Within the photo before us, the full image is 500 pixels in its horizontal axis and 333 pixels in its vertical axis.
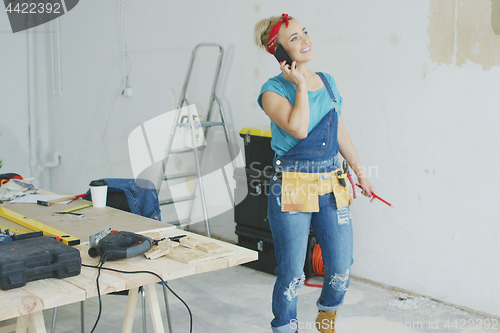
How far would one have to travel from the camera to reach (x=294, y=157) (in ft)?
6.55

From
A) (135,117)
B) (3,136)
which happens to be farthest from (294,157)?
(3,136)

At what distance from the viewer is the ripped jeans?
196 centimetres

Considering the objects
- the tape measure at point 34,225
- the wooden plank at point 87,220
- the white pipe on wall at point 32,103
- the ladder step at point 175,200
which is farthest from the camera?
the white pipe on wall at point 32,103

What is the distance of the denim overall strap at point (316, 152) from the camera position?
1977mm

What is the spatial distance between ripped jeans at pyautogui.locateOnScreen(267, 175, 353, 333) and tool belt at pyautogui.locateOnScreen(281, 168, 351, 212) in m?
0.03

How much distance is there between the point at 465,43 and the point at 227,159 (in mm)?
2041

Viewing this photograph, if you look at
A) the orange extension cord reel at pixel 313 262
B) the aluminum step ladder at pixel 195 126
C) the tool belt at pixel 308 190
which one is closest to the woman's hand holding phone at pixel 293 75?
the tool belt at pixel 308 190

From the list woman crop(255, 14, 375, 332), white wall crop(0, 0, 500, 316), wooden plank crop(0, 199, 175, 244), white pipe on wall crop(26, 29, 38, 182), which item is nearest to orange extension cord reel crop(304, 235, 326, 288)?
white wall crop(0, 0, 500, 316)

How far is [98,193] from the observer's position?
2174 mm

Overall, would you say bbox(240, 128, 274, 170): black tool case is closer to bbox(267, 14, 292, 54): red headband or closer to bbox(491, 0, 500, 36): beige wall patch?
bbox(267, 14, 292, 54): red headband

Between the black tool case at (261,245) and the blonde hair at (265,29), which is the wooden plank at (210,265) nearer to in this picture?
the blonde hair at (265,29)

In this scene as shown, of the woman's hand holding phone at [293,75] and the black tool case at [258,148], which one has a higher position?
the woman's hand holding phone at [293,75]

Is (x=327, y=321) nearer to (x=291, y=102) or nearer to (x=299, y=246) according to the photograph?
(x=299, y=246)

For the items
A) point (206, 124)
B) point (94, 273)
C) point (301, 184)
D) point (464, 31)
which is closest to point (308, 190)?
point (301, 184)
